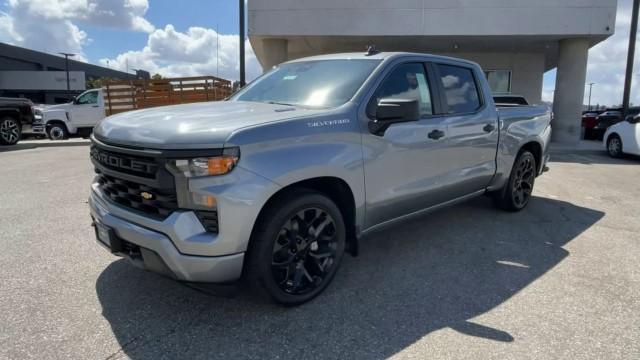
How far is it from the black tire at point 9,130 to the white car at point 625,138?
16953 millimetres

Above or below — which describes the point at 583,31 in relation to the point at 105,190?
above

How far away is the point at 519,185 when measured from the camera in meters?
5.86

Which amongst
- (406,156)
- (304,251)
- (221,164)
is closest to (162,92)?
(406,156)

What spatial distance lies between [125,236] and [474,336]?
231cm

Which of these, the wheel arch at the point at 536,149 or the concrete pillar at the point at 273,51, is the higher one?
the concrete pillar at the point at 273,51

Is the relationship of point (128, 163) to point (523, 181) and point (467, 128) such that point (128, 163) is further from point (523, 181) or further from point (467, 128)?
point (523, 181)

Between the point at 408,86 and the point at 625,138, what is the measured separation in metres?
10.7

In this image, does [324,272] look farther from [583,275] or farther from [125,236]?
[583,275]

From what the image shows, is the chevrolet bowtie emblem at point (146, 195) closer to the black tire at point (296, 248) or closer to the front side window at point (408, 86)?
the black tire at point (296, 248)

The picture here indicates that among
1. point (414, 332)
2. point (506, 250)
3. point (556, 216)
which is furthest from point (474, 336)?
point (556, 216)

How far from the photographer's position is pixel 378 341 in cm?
280

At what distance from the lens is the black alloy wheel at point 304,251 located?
10.1 ft

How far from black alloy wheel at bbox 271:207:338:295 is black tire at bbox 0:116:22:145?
13.2 metres

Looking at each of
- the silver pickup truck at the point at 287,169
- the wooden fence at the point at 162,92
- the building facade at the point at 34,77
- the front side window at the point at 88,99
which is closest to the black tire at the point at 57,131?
the front side window at the point at 88,99
